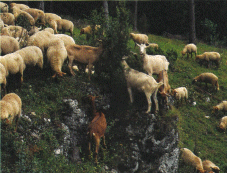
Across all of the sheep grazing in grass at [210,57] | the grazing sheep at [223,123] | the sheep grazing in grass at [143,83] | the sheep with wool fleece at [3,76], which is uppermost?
the sheep with wool fleece at [3,76]

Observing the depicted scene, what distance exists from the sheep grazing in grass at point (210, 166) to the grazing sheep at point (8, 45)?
8760mm

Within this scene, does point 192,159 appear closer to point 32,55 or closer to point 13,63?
point 32,55

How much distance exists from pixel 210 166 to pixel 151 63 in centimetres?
486

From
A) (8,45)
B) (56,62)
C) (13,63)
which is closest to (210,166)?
(56,62)

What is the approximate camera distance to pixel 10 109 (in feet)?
34.7

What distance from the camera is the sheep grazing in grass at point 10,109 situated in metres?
10.4

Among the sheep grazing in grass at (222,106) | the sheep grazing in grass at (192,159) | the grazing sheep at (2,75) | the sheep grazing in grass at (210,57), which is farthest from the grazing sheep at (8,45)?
the sheep grazing in grass at (210,57)

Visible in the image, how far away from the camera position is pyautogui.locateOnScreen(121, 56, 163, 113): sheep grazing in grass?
1411 centimetres

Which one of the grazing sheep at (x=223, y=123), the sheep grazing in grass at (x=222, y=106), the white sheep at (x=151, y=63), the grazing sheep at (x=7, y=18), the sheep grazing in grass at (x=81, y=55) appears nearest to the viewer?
the sheep grazing in grass at (x=81, y=55)

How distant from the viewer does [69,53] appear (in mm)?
14352

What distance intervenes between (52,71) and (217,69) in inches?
555

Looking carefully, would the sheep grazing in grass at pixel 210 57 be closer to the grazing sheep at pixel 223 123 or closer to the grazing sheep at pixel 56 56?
the grazing sheep at pixel 223 123

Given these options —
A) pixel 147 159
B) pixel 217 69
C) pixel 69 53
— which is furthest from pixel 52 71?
pixel 217 69

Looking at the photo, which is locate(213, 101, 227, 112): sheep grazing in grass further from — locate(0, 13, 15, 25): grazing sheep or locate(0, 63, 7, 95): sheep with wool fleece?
locate(0, 63, 7, 95): sheep with wool fleece
